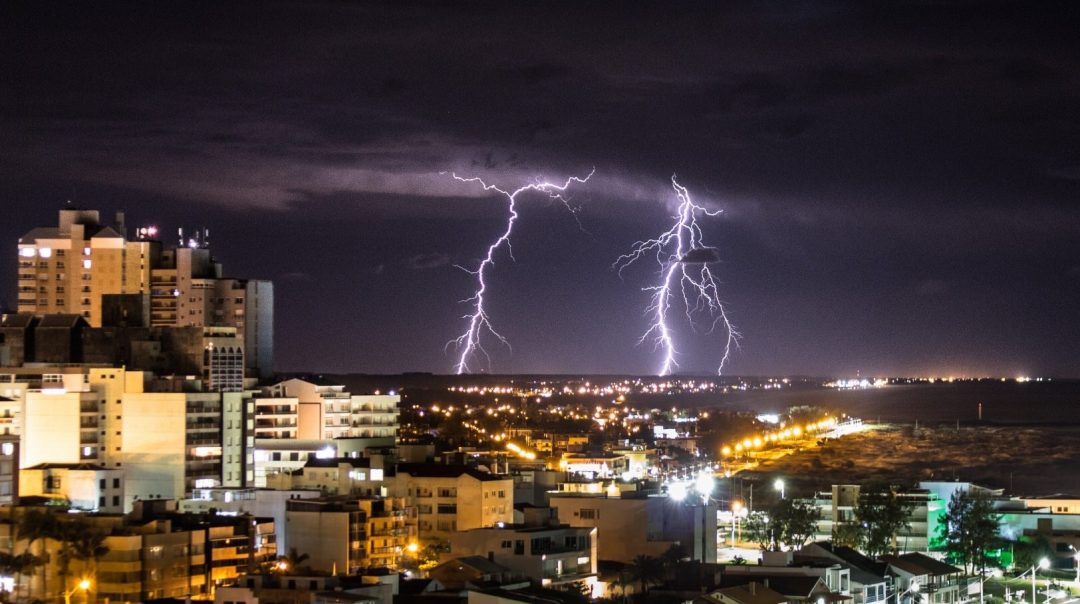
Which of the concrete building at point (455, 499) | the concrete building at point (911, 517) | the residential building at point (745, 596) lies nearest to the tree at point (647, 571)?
the residential building at point (745, 596)

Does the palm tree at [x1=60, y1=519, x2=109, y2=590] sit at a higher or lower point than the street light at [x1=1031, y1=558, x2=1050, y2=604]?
Answer: higher

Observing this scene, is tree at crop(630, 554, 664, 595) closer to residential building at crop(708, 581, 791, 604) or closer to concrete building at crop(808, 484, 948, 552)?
residential building at crop(708, 581, 791, 604)

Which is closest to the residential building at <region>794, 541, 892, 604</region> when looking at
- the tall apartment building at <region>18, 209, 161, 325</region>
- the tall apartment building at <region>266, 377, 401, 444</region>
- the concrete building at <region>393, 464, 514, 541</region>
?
the concrete building at <region>393, 464, 514, 541</region>

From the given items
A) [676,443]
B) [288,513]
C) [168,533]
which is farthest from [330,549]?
[676,443]

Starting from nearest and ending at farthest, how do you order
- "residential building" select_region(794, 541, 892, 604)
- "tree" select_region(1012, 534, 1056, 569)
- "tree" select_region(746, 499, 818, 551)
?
1. "residential building" select_region(794, 541, 892, 604)
2. "tree" select_region(1012, 534, 1056, 569)
3. "tree" select_region(746, 499, 818, 551)

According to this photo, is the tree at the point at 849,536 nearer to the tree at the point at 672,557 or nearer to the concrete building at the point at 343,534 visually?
the tree at the point at 672,557

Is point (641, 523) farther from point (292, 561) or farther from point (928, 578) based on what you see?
point (292, 561)
